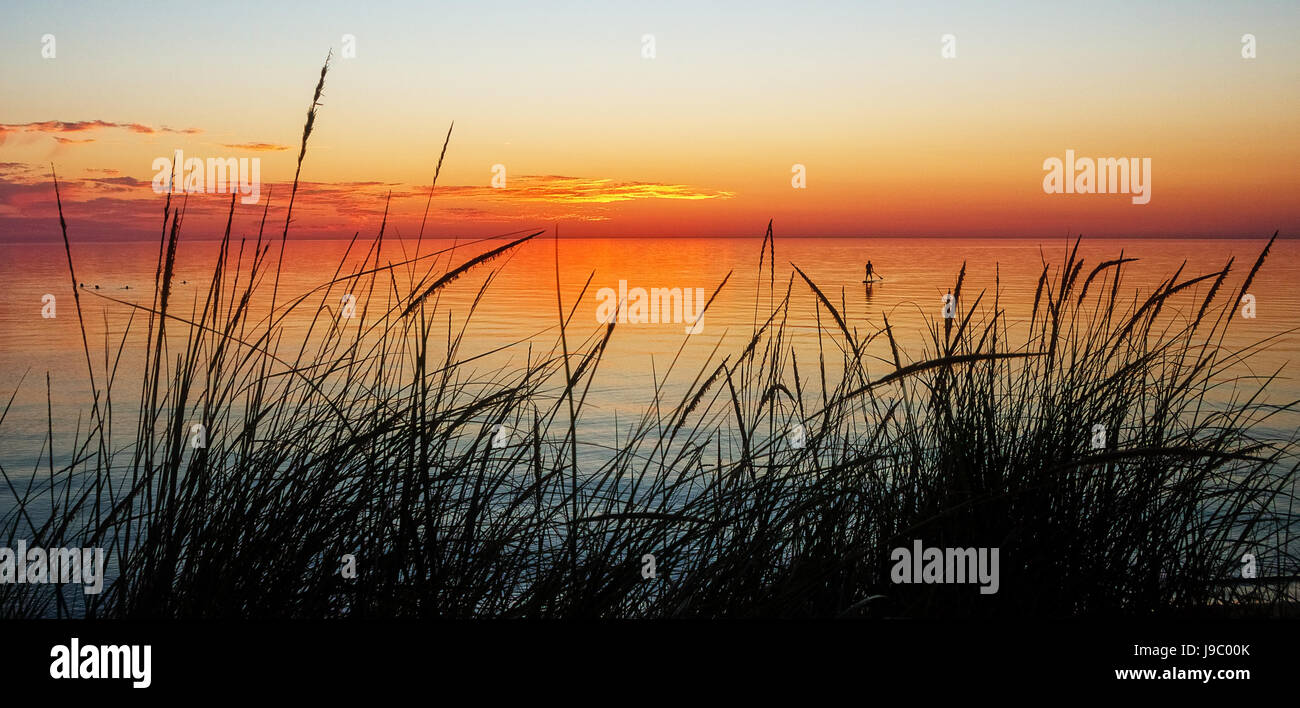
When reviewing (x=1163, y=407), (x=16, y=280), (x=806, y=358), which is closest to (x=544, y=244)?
(x=16, y=280)

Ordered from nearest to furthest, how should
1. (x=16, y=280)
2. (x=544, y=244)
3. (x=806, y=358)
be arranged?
1. (x=806, y=358)
2. (x=16, y=280)
3. (x=544, y=244)

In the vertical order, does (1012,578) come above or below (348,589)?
below

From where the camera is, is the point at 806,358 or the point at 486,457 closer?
the point at 486,457

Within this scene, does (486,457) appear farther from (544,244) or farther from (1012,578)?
(544,244)
